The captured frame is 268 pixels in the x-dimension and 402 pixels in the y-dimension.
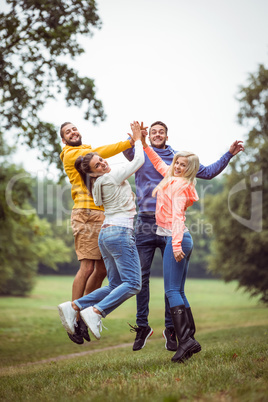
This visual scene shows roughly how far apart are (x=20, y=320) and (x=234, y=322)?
39.7 feet

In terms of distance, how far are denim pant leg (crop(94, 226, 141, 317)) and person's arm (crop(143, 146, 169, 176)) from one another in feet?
3.41

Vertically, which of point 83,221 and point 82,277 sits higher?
point 83,221

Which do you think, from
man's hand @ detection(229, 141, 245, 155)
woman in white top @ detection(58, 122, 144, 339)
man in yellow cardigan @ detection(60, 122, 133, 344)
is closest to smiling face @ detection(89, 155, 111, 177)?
woman in white top @ detection(58, 122, 144, 339)

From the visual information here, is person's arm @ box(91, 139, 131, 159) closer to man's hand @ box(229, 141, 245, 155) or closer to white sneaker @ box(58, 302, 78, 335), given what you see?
man's hand @ box(229, 141, 245, 155)

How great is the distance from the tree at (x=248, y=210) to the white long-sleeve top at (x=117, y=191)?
22.1 m

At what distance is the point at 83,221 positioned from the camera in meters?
6.03

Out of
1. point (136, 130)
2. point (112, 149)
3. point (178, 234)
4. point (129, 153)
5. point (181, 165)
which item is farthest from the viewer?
point (129, 153)

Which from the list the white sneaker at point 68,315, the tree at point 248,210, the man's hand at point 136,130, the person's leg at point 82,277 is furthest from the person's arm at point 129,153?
the tree at point 248,210

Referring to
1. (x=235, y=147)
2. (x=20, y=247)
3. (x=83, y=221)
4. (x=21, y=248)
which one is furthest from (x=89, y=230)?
(x=21, y=248)

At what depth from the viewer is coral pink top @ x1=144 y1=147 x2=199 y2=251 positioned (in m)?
5.20

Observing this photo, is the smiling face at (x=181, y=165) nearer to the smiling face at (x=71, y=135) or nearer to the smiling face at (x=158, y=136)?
the smiling face at (x=158, y=136)

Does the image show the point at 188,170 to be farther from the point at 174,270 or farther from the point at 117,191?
the point at 174,270

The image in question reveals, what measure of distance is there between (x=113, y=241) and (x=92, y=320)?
0.92m

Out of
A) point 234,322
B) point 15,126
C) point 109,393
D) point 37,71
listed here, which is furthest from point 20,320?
point 109,393
